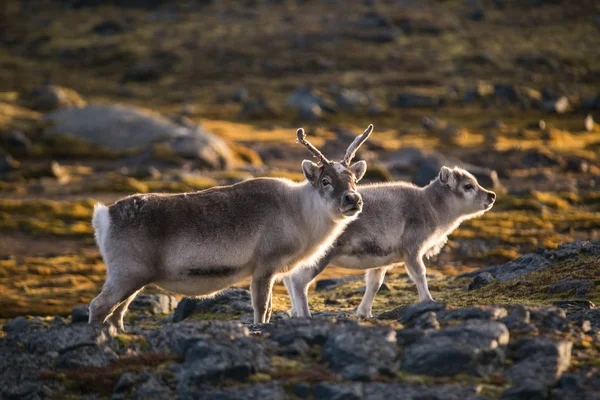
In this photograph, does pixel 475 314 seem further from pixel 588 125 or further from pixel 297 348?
pixel 588 125

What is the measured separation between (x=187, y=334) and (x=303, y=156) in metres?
52.8

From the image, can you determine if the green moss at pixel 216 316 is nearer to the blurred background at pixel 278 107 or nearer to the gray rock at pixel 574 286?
the gray rock at pixel 574 286

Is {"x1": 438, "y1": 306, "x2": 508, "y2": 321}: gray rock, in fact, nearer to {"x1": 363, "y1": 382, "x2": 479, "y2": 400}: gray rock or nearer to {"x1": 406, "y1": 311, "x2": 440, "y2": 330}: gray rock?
{"x1": 406, "y1": 311, "x2": 440, "y2": 330}: gray rock

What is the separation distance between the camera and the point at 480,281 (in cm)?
2173

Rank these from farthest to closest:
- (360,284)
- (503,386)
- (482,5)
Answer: (482,5)
(360,284)
(503,386)

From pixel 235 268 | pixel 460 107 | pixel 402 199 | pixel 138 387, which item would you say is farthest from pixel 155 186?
pixel 460 107

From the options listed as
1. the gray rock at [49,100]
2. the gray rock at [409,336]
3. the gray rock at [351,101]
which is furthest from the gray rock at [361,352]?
the gray rock at [351,101]

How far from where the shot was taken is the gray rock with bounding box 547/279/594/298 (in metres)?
18.6

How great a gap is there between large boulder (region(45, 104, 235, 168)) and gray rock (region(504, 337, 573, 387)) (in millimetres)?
46982

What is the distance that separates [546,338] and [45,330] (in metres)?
7.27

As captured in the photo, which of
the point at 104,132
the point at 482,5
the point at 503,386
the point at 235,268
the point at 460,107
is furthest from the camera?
the point at 482,5

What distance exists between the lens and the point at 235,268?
15055 millimetres

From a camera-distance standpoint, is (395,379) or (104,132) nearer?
(395,379)

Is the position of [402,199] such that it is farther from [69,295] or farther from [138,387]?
[69,295]
